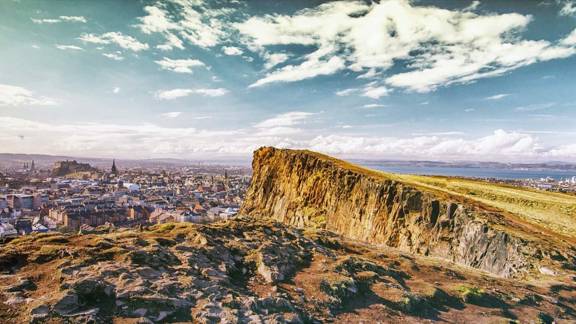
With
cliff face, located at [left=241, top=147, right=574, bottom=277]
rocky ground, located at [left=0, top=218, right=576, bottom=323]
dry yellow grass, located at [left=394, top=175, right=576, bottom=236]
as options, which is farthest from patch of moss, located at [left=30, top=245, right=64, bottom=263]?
dry yellow grass, located at [left=394, top=175, right=576, bottom=236]

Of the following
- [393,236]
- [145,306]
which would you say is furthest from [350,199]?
[145,306]

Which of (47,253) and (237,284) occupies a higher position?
(47,253)

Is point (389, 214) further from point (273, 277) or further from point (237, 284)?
point (237, 284)

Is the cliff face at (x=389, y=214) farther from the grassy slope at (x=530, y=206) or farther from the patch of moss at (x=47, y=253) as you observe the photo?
the patch of moss at (x=47, y=253)

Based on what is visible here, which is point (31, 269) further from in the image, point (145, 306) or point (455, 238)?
point (455, 238)

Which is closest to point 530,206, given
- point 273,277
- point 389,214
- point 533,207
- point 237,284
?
point 533,207
